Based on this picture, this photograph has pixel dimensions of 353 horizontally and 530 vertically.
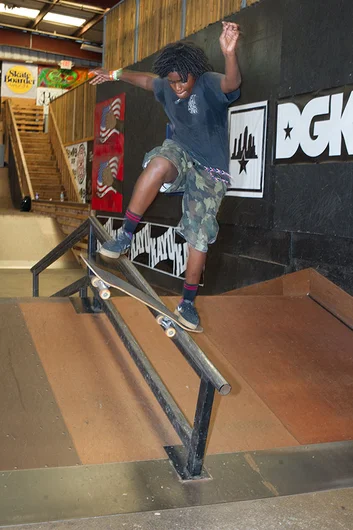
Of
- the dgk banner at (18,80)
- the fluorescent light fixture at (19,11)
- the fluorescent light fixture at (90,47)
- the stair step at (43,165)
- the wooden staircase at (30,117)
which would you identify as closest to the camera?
the stair step at (43,165)

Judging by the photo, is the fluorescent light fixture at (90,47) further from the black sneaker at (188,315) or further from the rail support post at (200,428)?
the rail support post at (200,428)

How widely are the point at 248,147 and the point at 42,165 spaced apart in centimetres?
1049

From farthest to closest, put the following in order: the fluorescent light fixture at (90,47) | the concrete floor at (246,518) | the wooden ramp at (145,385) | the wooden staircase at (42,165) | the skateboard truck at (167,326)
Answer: the fluorescent light fixture at (90,47) → the wooden staircase at (42,165) → the wooden ramp at (145,385) → the skateboard truck at (167,326) → the concrete floor at (246,518)

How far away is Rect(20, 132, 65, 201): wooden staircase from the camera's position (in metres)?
14.2

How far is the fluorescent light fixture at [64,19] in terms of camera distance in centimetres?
1598

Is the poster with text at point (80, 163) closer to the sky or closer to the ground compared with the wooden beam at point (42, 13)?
closer to the ground

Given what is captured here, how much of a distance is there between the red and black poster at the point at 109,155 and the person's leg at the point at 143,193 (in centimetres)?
583

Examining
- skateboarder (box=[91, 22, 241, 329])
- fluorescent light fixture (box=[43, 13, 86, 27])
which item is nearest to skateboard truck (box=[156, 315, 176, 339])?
skateboarder (box=[91, 22, 241, 329])

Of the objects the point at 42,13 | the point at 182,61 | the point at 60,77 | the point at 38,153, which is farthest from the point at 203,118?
the point at 60,77

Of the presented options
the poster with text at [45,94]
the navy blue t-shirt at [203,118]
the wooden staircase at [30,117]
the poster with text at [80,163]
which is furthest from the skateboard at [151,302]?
the poster with text at [45,94]

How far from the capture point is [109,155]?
9234 millimetres

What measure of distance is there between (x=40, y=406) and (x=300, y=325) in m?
1.93

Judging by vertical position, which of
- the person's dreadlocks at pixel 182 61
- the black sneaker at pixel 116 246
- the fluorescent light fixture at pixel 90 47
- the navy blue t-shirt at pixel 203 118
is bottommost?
the black sneaker at pixel 116 246

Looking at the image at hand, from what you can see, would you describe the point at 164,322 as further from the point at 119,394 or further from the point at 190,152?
the point at 190,152
